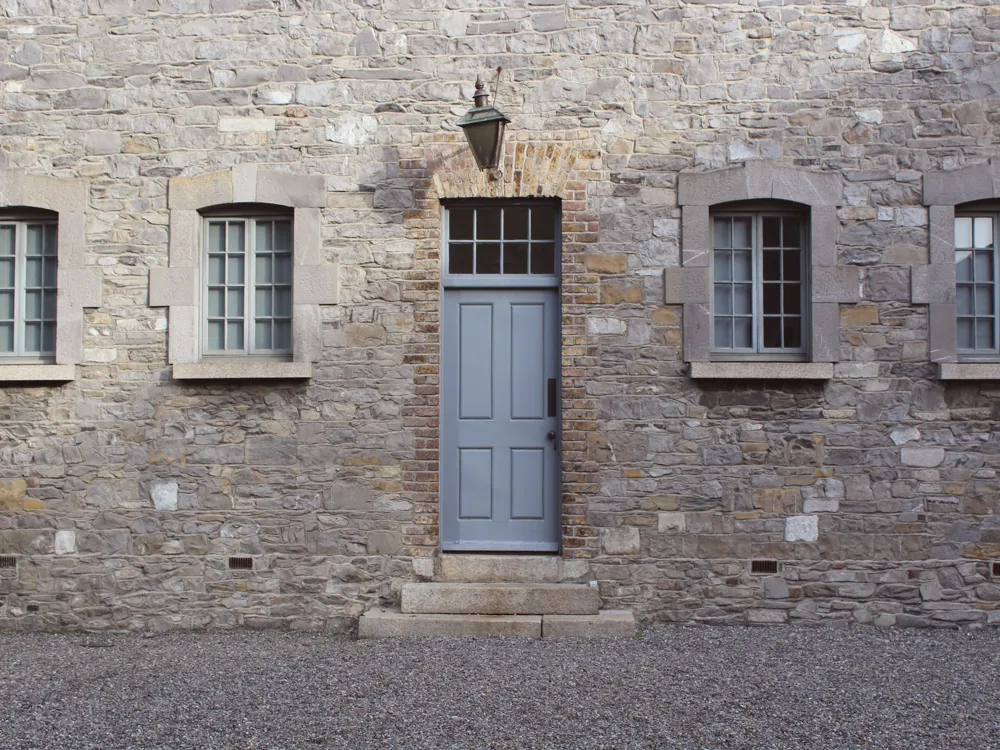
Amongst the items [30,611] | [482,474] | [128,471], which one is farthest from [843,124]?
[30,611]

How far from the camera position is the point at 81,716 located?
446 cm

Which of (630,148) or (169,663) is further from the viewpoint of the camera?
(630,148)

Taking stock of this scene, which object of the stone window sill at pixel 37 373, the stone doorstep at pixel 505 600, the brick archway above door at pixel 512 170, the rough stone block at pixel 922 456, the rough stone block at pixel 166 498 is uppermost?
the brick archway above door at pixel 512 170

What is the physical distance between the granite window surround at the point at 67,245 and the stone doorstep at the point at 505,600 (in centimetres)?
317

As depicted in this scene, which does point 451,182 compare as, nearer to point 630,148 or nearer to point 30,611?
point 630,148

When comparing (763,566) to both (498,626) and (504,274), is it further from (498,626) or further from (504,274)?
(504,274)

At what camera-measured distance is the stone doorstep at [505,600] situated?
20.0 feet

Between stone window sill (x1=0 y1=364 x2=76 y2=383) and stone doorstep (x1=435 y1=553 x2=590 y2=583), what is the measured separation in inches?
123

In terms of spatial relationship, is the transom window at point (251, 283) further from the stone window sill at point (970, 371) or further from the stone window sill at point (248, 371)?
the stone window sill at point (970, 371)

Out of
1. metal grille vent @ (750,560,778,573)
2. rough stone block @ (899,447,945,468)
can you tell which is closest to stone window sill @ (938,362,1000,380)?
rough stone block @ (899,447,945,468)

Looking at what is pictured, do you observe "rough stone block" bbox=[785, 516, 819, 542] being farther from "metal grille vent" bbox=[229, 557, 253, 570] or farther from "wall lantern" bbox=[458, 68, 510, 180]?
"metal grille vent" bbox=[229, 557, 253, 570]

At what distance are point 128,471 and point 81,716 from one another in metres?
2.28

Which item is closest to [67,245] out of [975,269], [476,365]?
[476,365]

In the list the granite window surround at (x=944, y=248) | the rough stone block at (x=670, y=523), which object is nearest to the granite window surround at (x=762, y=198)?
the granite window surround at (x=944, y=248)
